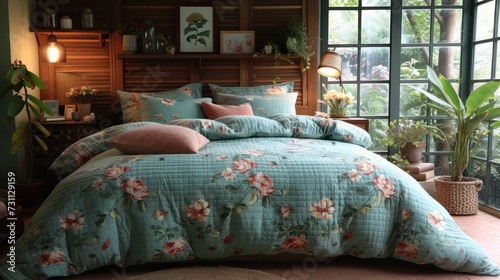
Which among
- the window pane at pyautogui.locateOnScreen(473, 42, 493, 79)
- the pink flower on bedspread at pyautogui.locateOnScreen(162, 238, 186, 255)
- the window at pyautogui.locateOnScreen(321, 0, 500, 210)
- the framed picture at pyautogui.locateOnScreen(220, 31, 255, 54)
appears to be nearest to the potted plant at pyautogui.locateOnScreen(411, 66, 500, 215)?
the window pane at pyautogui.locateOnScreen(473, 42, 493, 79)

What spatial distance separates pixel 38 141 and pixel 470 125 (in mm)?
3464

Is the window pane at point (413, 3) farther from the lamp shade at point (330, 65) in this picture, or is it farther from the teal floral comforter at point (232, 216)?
the teal floral comforter at point (232, 216)

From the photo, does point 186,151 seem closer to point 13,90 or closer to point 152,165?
point 152,165

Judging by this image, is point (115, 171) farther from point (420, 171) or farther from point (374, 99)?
point (374, 99)

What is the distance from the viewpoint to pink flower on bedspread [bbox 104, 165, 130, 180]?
2775mm

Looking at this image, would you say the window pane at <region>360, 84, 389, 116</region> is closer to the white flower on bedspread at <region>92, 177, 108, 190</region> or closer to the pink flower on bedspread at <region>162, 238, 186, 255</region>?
the pink flower on bedspread at <region>162, 238, 186, 255</region>

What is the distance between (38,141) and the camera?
4367 millimetres

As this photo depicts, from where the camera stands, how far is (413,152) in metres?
4.81

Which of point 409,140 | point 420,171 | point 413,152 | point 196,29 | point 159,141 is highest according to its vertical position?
point 196,29

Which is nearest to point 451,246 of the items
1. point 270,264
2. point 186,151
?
point 270,264

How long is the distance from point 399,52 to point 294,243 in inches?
114

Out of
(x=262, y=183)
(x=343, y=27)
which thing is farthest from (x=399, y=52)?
(x=262, y=183)

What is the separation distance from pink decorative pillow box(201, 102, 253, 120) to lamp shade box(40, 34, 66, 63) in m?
1.41

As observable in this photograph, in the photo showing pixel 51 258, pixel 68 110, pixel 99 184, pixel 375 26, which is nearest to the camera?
pixel 51 258
